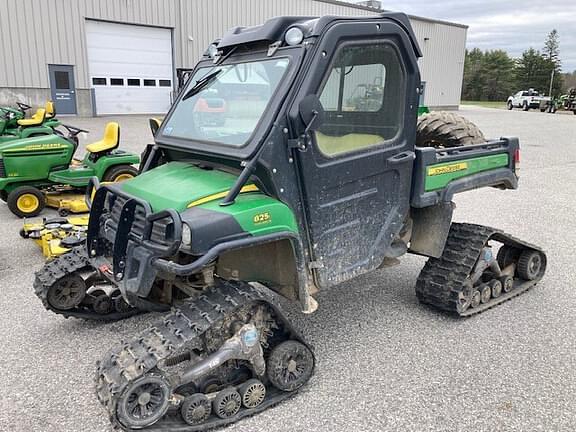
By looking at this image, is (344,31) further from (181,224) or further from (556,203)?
(556,203)

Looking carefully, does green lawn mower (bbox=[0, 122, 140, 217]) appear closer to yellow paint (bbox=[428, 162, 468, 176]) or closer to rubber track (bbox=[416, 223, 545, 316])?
rubber track (bbox=[416, 223, 545, 316])

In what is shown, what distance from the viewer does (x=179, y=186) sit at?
10.7ft

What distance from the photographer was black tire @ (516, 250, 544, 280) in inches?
198

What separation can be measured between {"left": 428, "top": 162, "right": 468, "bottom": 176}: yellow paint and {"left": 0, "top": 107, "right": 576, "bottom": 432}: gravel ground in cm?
123

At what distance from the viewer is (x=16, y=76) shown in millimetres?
20125

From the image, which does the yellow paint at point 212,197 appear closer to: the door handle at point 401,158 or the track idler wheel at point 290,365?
the track idler wheel at point 290,365

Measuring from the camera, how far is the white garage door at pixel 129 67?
21.9 meters

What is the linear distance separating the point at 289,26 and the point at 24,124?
369 inches

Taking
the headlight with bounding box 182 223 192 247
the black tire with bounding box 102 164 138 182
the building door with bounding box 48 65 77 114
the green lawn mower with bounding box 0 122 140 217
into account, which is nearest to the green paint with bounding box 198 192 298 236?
the headlight with bounding box 182 223 192 247

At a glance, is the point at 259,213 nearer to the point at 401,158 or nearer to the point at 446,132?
the point at 401,158

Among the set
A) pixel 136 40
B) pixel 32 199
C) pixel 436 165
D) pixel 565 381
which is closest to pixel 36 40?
pixel 136 40

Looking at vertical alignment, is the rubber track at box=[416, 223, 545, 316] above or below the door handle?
below

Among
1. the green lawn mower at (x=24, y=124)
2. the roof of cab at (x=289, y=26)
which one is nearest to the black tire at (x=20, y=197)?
the green lawn mower at (x=24, y=124)

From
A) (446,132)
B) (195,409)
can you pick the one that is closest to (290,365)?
(195,409)
